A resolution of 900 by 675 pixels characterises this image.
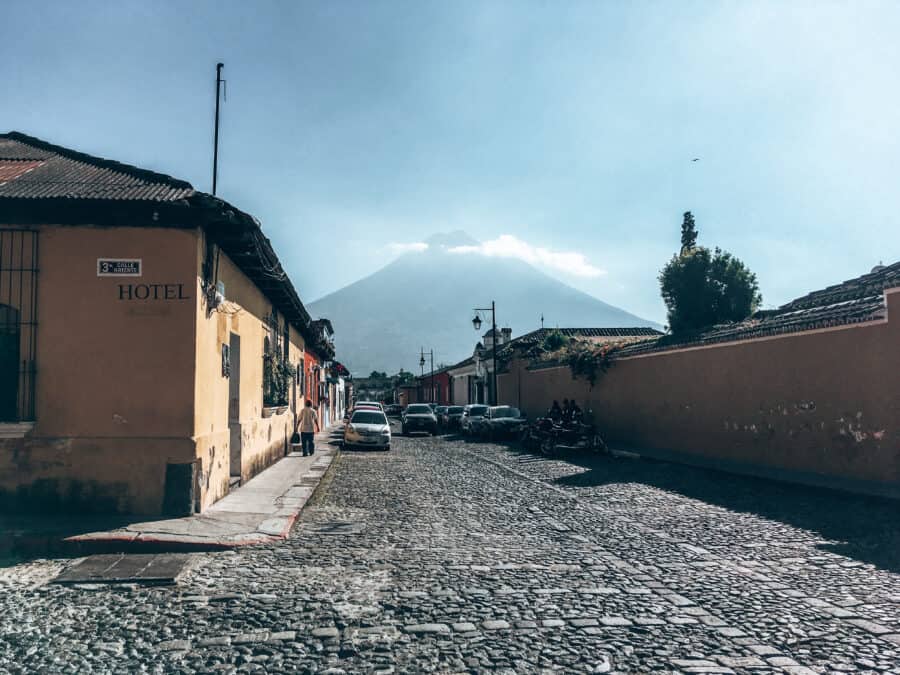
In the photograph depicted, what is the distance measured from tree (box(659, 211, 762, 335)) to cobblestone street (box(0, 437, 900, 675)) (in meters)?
16.6

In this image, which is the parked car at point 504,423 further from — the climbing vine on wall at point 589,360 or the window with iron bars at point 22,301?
the window with iron bars at point 22,301

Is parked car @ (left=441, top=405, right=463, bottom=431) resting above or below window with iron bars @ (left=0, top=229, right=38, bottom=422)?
below

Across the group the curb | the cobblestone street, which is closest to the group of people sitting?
the cobblestone street

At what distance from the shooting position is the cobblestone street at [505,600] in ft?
13.6

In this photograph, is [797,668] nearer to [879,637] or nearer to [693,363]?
[879,637]

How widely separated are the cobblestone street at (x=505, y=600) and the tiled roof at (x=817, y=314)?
3.94 meters

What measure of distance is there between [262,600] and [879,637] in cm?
443

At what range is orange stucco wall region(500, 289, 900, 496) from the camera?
36.9ft

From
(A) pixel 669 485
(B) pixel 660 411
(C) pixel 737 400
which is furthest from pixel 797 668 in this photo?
(B) pixel 660 411

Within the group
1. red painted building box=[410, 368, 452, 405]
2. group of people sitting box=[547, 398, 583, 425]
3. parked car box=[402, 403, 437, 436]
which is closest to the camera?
group of people sitting box=[547, 398, 583, 425]

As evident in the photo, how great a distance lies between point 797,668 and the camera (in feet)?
12.9

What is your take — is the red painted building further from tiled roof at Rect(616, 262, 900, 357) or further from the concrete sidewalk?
→ the concrete sidewalk

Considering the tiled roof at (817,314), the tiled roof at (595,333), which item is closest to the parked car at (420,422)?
the tiled roof at (595,333)

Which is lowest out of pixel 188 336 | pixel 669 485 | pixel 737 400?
pixel 669 485
